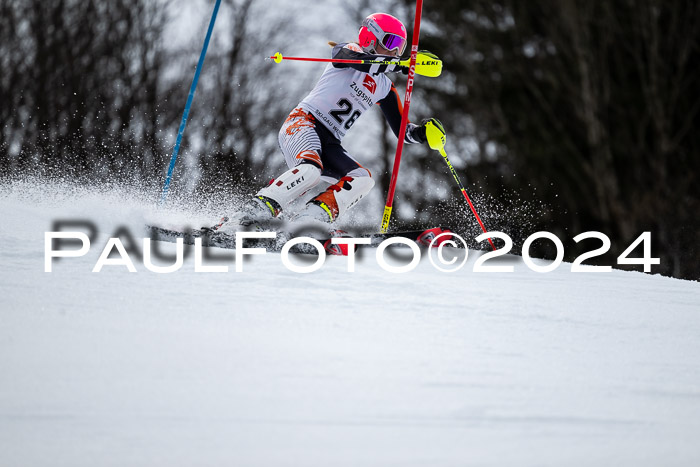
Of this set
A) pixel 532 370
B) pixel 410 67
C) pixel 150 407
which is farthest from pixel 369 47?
pixel 150 407

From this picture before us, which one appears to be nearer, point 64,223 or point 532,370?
point 532,370

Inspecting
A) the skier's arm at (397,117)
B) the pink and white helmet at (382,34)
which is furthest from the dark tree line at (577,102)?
the pink and white helmet at (382,34)

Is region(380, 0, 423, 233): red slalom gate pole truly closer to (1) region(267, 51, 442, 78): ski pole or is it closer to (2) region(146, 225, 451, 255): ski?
(1) region(267, 51, 442, 78): ski pole

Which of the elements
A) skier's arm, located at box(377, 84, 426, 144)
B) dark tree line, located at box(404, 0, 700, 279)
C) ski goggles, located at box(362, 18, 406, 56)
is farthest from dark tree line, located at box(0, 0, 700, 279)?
ski goggles, located at box(362, 18, 406, 56)

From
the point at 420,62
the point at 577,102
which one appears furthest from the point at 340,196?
the point at 577,102

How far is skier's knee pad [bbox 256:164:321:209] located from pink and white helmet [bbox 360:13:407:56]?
34.1 inches

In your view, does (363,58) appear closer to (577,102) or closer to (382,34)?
(382,34)

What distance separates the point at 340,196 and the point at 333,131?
466mm

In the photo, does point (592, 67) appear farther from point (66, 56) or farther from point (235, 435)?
point (235, 435)

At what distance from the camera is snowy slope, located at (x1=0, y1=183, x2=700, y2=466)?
248 cm

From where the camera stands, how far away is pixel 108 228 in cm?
561

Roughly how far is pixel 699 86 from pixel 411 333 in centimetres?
1360

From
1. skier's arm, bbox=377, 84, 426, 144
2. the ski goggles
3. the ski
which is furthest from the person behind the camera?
skier's arm, bbox=377, 84, 426, 144

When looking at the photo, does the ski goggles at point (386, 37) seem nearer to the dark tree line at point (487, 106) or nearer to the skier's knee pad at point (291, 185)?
the skier's knee pad at point (291, 185)
